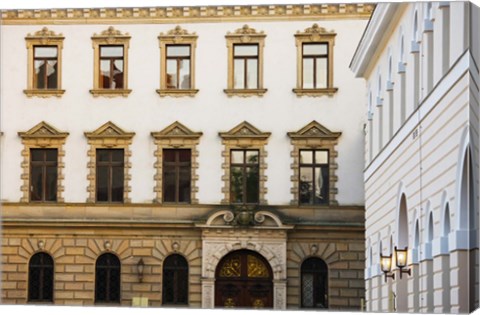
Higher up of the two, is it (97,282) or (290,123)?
(290,123)

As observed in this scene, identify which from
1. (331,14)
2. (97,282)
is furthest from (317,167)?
(97,282)

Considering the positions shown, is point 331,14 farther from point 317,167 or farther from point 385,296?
point 385,296

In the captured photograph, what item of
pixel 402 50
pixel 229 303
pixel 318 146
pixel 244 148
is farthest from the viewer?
pixel 244 148

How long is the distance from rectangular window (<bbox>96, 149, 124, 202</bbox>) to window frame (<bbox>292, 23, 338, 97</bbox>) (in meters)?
2.30

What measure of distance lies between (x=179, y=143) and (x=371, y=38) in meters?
2.60

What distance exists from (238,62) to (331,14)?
4.17 ft

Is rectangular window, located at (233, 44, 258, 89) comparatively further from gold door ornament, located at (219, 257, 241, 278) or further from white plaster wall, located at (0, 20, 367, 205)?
gold door ornament, located at (219, 257, 241, 278)

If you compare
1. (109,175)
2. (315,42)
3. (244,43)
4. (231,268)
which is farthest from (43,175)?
(315,42)

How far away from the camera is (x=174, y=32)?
55.7 ft

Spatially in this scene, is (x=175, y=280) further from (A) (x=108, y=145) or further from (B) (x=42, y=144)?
(B) (x=42, y=144)

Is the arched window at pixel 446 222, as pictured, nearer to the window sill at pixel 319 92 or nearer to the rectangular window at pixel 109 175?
the window sill at pixel 319 92

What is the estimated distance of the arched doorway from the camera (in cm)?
1670

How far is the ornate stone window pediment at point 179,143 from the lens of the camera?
1705 centimetres

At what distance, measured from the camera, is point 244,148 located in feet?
55.6
